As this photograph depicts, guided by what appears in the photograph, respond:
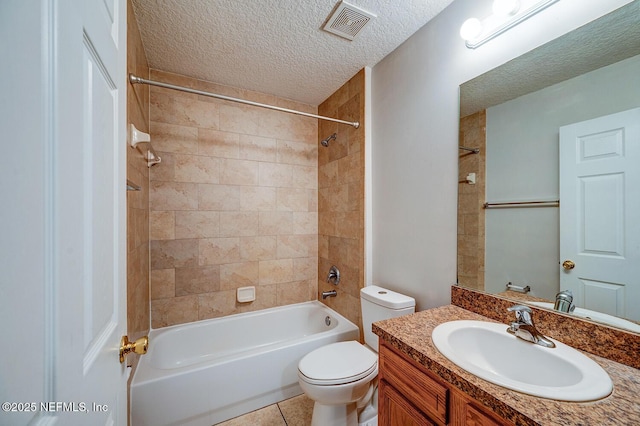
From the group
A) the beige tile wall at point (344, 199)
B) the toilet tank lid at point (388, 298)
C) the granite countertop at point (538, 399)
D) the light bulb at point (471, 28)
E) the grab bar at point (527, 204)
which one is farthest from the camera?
the beige tile wall at point (344, 199)

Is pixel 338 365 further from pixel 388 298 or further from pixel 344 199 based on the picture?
pixel 344 199

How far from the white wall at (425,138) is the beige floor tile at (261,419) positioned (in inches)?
45.3

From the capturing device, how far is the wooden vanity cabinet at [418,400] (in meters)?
0.70

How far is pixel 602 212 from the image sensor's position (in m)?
0.86

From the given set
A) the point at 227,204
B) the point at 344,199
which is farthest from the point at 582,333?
the point at 227,204

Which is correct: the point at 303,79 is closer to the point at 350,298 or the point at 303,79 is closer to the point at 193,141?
the point at 193,141

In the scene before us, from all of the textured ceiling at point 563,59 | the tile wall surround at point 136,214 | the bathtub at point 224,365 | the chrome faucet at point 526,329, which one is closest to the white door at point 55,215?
the tile wall surround at point 136,214

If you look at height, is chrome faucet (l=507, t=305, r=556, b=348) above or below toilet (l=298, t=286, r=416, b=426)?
above

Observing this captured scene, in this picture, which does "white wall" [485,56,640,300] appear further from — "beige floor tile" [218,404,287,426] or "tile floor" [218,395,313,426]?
"beige floor tile" [218,404,287,426]

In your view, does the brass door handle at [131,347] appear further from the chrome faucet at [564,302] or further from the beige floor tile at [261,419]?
the chrome faucet at [564,302]

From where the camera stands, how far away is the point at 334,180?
2.34 m

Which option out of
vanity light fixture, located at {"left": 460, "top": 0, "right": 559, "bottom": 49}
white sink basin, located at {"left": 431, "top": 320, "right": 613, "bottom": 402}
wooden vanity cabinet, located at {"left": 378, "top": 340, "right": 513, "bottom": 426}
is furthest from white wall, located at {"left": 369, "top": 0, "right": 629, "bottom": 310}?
wooden vanity cabinet, located at {"left": 378, "top": 340, "right": 513, "bottom": 426}

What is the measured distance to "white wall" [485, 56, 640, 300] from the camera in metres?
0.86

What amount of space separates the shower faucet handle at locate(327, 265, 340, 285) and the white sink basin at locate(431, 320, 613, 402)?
1.28m
